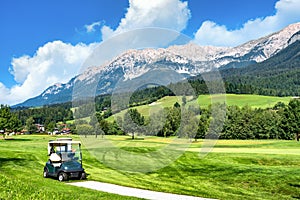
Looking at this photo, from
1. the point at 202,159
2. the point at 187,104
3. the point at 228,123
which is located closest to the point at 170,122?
the point at 187,104

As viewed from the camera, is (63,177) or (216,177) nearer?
(63,177)

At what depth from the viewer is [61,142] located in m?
19.8

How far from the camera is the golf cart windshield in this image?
1976 centimetres

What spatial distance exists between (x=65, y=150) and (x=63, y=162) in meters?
0.99

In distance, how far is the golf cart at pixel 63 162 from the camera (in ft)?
61.5

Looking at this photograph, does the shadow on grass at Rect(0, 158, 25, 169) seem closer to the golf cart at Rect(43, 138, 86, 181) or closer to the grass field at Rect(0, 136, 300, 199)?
Result: the grass field at Rect(0, 136, 300, 199)

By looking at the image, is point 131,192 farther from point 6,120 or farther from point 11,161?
point 6,120

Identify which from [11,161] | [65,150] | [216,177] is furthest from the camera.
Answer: [11,161]

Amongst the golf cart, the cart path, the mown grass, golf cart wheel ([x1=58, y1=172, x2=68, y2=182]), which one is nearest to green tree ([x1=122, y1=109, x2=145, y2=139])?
the mown grass

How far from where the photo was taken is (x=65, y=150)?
2016 centimetres

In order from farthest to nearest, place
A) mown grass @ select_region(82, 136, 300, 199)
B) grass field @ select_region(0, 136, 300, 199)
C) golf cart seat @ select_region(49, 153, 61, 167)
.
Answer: golf cart seat @ select_region(49, 153, 61, 167) < mown grass @ select_region(82, 136, 300, 199) < grass field @ select_region(0, 136, 300, 199)

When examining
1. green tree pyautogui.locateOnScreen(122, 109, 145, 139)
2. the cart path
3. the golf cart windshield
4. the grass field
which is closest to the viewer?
the grass field

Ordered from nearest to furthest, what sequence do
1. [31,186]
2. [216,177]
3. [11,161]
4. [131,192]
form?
[31,186]
[131,192]
[216,177]
[11,161]

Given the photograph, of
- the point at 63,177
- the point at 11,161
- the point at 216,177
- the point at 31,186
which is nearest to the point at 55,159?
the point at 63,177
